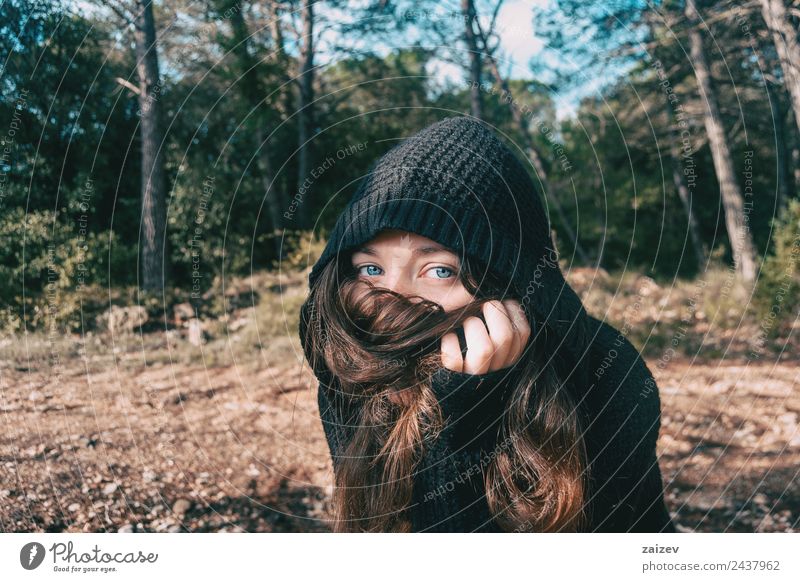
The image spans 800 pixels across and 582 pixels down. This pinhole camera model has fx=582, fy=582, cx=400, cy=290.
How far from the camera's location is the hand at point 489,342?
0.99m

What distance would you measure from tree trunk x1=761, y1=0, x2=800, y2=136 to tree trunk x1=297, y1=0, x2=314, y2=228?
248 cm

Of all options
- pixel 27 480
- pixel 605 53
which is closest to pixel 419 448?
pixel 27 480

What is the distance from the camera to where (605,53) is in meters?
3.28

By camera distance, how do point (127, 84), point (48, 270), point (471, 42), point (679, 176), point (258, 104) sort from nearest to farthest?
point (127, 84) < point (471, 42) < point (48, 270) < point (258, 104) < point (679, 176)

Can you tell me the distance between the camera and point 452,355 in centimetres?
101

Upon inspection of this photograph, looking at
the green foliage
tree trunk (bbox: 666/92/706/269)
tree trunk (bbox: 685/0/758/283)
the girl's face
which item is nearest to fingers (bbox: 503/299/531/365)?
the girl's face

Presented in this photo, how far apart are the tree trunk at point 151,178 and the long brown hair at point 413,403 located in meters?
1.22

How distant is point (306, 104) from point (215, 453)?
4.42ft

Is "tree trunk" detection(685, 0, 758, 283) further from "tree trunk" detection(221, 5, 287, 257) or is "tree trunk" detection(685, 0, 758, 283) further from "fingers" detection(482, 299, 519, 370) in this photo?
"fingers" detection(482, 299, 519, 370)

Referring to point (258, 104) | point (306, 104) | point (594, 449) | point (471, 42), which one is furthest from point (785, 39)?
point (594, 449)

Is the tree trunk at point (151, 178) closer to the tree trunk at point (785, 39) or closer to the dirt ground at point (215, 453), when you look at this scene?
the dirt ground at point (215, 453)

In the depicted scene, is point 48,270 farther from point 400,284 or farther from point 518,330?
point 518,330

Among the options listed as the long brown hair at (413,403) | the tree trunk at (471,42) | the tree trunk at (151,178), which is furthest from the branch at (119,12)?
the long brown hair at (413,403)

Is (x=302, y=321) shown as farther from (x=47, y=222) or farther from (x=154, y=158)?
(x=154, y=158)
